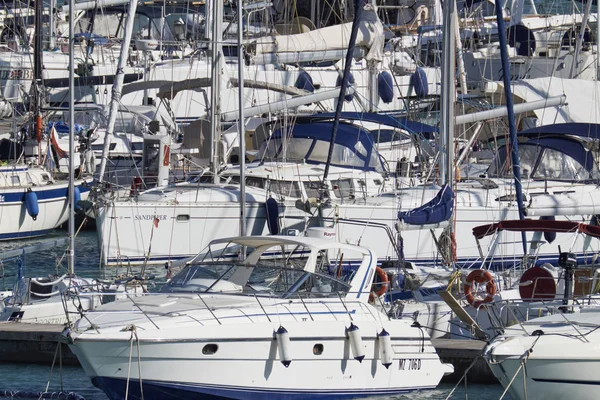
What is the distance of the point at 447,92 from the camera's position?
24141 millimetres

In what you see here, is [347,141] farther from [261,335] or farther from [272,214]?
[261,335]

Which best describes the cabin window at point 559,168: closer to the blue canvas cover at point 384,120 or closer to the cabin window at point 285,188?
the blue canvas cover at point 384,120

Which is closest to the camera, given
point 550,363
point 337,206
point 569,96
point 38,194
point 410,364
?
point 550,363

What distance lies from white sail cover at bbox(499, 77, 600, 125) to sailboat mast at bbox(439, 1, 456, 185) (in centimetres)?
1218

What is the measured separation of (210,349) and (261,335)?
0.60m

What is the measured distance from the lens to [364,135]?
30.3 metres

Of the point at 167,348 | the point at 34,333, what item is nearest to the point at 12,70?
the point at 34,333

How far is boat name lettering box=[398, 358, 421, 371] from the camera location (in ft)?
53.7

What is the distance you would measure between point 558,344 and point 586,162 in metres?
15.2

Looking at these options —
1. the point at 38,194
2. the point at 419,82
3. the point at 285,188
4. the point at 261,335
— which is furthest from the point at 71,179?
the point at 419,82

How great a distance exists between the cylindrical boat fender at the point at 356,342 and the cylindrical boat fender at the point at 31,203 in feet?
61.1

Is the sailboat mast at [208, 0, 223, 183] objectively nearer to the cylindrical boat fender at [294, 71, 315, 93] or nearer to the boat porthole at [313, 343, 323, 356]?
the cylindrical boat fender at [294, 71, 315, 93]

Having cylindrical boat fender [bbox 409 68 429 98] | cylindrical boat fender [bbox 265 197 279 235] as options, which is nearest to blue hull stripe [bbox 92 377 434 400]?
cylindrical boat fender [bbox 265 197 279 235]

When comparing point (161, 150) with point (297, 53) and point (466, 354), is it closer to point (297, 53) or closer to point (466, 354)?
point (297, 53)
